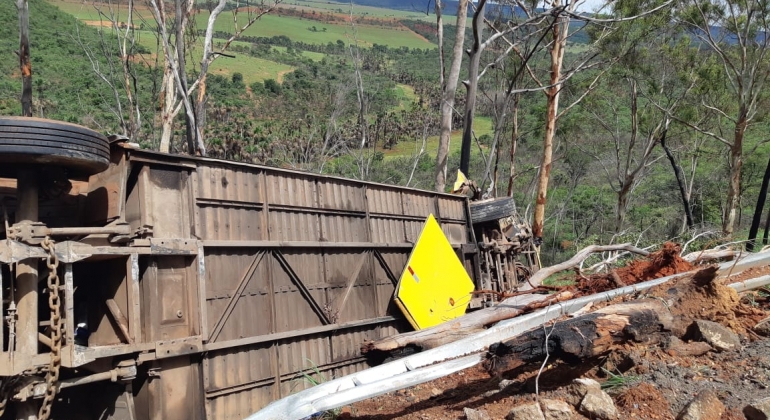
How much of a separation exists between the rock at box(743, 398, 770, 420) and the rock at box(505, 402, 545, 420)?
141cm

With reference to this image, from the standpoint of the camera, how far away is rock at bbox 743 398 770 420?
390cm

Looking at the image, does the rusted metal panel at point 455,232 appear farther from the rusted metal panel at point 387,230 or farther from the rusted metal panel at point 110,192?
the rusted metal panel at point 110,192

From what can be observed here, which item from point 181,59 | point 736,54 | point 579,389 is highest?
point 736,54

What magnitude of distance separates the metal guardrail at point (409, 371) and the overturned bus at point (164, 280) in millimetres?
2101

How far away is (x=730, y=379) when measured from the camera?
4688 millimetres

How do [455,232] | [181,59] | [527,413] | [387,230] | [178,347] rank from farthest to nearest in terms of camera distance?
[455,232], [181,59], [387,230], [178,347], [527,413]

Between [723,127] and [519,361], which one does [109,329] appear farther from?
[723,127]

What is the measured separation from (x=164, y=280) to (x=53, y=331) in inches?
54.3

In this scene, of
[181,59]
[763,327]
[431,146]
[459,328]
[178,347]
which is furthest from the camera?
[431,146]

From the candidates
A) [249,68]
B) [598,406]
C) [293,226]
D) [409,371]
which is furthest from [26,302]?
[249,68]

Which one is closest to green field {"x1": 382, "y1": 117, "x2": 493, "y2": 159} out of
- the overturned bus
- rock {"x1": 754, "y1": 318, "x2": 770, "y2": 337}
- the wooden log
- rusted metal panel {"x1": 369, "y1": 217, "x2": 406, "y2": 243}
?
rusted metal panel {"x1": 369, "y1": 217, "x2": 406, "y2": 243}

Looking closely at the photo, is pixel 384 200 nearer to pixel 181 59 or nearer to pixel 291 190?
pixel 291 190

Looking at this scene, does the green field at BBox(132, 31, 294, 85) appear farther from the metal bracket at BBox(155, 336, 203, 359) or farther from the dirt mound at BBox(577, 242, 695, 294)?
the metal bracket at BBox(155, 336, 203, 359)

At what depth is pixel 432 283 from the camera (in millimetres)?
10305
